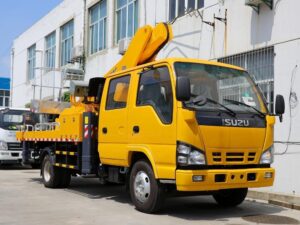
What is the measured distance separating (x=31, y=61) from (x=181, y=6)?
2257cm

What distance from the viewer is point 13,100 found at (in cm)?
4066

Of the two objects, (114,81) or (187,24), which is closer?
(114,81)

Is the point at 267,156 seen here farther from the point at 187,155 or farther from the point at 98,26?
the point at 98,26

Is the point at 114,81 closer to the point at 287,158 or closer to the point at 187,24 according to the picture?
the point at 287,158

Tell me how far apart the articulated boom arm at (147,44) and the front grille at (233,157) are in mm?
3220

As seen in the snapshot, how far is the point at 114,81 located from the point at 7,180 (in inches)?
231

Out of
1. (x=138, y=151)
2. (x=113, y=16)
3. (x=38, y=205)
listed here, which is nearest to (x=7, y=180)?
(x=38, y=205)

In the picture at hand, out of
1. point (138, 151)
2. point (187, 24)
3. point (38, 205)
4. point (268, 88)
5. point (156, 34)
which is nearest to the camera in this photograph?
point (138, 151)

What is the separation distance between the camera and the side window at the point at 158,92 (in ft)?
25.9

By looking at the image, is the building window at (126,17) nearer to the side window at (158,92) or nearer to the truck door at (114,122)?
the truck door at (114,122)

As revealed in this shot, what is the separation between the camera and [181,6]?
1709 cm

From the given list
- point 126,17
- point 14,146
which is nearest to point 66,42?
point 126,17

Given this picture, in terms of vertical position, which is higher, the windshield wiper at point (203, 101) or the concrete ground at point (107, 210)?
the windshield wiper at point (203, 101)

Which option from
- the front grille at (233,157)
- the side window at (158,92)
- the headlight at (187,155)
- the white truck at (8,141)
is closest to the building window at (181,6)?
the white truck at (8,141)
